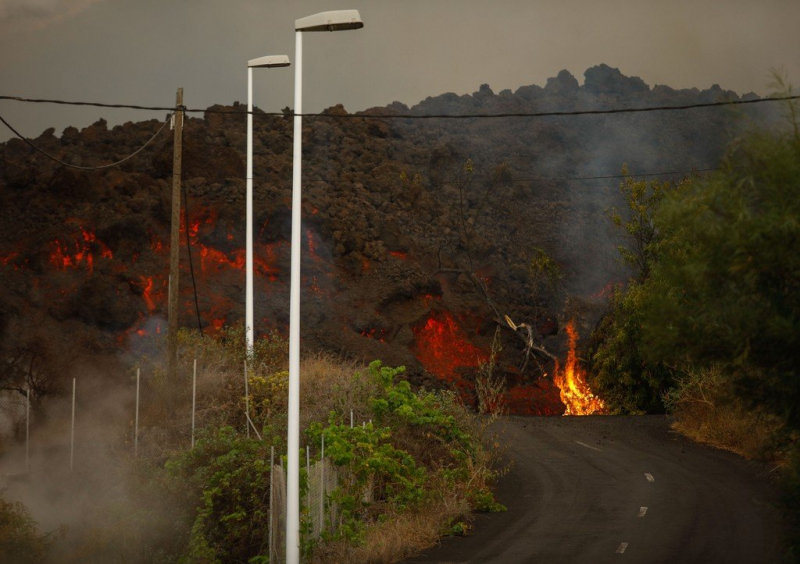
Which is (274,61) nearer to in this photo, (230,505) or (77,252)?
(230,505)

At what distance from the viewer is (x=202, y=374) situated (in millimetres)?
25797

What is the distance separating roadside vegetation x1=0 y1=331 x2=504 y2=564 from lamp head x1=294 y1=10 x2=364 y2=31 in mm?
6796

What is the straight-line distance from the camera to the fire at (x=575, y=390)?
42.2m

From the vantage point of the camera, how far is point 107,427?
25438mm

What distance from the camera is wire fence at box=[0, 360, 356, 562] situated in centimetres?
2259

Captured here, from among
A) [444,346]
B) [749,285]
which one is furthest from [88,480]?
[444,346]

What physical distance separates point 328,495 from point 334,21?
759cm

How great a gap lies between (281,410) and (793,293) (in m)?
16.4

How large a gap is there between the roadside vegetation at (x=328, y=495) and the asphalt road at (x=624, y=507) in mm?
853

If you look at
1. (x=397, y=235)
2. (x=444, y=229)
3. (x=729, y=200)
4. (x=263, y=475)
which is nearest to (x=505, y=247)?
(x=444, y=229)

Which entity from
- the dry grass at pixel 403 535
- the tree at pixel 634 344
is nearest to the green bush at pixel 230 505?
the dry grass at pixel 403 535

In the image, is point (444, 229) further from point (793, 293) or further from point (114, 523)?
point (793, 293)

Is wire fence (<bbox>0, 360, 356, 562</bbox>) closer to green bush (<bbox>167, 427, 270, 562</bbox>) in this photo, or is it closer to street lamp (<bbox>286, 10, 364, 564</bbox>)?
green bush (<bbox>167, 427, 270, 562</bbox>)

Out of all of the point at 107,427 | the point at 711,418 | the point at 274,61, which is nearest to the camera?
the point at 274,61
